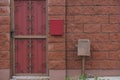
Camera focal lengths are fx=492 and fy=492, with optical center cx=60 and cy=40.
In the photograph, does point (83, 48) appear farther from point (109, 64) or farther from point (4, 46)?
point (4, 46)

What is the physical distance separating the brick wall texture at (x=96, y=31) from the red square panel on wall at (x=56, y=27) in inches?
8.7

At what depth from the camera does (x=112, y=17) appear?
12195 mm

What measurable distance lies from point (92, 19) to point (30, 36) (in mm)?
1599

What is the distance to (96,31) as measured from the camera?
40.0ft

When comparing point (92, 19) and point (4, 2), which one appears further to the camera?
point (92, 19)

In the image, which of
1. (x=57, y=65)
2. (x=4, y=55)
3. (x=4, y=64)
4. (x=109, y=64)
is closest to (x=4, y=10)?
(x=4, y=55)

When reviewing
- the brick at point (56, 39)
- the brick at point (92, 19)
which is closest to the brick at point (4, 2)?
the brick at point (56, 39)

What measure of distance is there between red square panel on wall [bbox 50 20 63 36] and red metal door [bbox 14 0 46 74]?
0.31 metres

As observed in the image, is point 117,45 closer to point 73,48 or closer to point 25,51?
point 73,48

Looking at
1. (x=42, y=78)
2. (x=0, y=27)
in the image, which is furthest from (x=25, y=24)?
(x=42, y=78)

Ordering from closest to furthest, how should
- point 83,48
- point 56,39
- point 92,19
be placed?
point 83,48 < point 56,39 < point 92,19

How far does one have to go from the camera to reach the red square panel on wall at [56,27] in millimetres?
12016

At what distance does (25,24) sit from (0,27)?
0.65 metres

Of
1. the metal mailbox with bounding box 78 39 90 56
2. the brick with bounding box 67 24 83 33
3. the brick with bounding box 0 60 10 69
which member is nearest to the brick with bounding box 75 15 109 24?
the brick with bounding box 67 24 83 33
